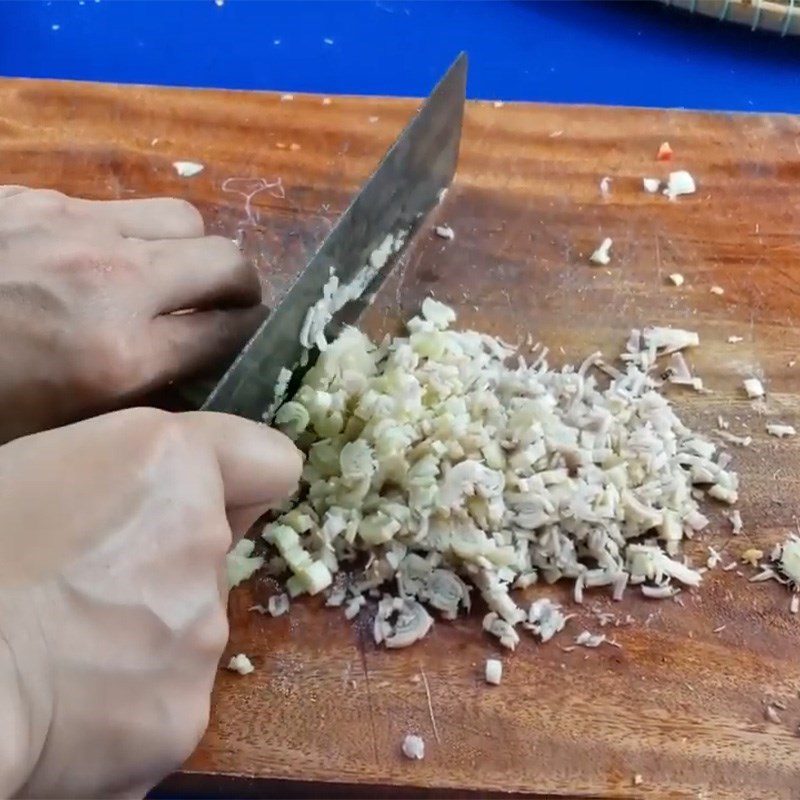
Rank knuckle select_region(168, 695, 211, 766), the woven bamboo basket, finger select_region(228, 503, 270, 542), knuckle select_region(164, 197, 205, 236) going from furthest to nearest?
1. the woven bamboo basket
2. knuckle select_region(164, 197, 205, 236)
3. finger select_region(228, 503, 270, 542)
4. knuckle select_region(168, 695, 211, 766)

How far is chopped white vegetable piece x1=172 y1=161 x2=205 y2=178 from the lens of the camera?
1338mm

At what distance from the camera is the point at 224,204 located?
131cm

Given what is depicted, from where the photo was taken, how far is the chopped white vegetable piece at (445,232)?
1.29 m

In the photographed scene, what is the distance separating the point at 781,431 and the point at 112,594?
73 cm

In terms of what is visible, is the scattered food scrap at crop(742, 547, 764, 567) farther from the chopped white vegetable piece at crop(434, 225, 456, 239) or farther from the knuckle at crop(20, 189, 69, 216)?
the knuckle at crop(20, 189, 69, 216)

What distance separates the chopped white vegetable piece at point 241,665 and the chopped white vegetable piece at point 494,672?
22 centimetres

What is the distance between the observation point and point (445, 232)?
129cm

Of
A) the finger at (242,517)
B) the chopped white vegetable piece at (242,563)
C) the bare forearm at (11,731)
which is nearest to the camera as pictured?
the bare forearm at (11,731)

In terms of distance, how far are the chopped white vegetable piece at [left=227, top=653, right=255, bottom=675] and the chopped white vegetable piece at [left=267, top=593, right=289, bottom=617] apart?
55mm

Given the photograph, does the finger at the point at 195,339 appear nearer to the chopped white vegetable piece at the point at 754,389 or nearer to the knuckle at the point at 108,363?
the knuckle at the point at 108,363

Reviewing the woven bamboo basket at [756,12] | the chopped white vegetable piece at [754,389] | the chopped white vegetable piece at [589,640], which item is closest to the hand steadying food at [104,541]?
the chopped white vegetable piece at [589,640]

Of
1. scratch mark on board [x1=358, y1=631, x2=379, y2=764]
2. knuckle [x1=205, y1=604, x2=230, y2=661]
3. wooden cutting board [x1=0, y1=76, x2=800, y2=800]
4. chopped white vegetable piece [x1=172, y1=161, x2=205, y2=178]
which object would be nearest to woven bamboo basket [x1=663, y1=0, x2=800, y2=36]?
wooden cutting board [x1=0, y1=76, x2=800, y2=800]

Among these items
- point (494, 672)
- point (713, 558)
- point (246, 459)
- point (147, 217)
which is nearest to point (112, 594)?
point (246, 459)

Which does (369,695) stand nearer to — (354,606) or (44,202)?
(354,606)
